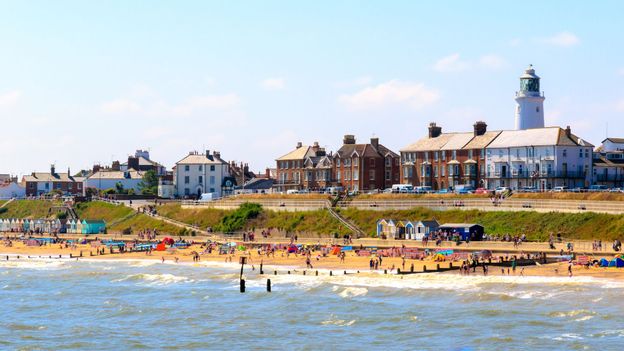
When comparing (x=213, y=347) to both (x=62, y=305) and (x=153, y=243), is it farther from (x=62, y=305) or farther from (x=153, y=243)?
(x=153, y=243)

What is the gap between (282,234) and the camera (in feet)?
311

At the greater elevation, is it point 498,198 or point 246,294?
point 498,198

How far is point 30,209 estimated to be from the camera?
135500mm

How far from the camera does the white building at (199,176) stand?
13388 centimetres

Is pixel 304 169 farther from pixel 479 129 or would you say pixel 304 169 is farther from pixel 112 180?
pixel 112 180

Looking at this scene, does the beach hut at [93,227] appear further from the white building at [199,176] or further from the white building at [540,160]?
the white building at [540,160]

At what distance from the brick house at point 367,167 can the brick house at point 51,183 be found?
59.3 m

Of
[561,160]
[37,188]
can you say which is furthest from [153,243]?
[37,188]

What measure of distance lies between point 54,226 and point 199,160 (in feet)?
74.2

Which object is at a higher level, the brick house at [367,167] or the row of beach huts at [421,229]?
the brick house at [367,167]

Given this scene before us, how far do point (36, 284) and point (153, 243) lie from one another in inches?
1070

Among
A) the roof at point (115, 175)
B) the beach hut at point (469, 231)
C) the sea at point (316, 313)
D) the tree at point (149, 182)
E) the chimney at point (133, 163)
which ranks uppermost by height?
the chimney at point (133, 163)

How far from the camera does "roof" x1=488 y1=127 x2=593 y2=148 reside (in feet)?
310

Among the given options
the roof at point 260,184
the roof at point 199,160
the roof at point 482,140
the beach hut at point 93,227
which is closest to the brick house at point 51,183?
the roof at point 199,160
